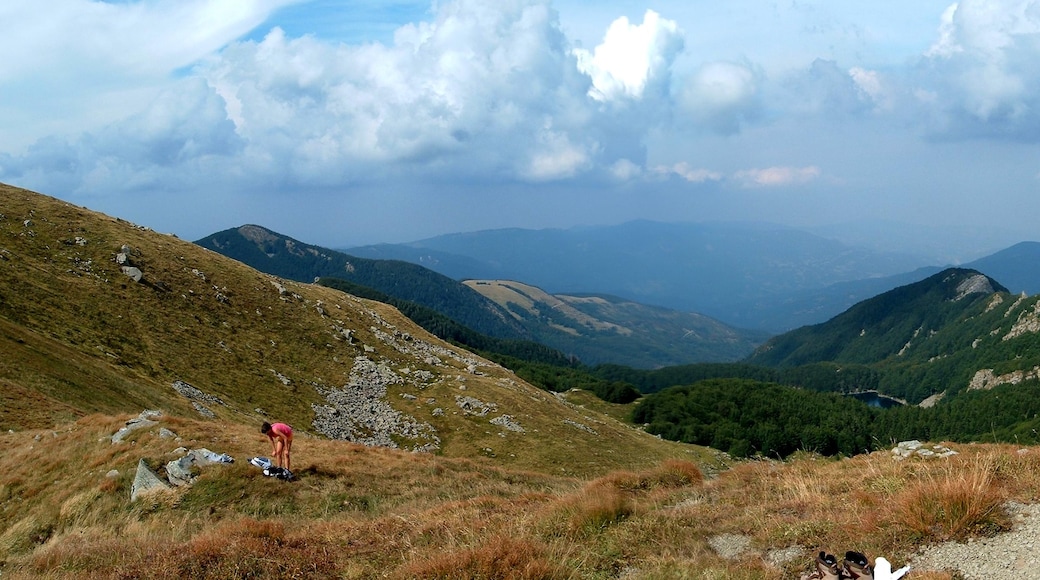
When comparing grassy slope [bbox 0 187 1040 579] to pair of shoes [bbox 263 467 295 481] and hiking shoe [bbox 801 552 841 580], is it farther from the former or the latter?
hiking shoe [bbox 801 552 841 580]

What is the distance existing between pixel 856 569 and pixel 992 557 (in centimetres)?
323

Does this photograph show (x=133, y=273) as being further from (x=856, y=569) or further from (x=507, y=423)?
(x=856, y=569)

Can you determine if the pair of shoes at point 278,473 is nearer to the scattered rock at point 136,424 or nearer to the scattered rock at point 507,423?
the scattered rock at point 136,424

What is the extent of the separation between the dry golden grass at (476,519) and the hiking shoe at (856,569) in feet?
5.27

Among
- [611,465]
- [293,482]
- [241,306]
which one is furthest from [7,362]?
[611,465]

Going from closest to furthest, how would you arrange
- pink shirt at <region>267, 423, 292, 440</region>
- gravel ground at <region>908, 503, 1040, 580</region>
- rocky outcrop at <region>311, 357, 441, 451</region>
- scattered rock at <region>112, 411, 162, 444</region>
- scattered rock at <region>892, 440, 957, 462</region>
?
gravel ground at <region>908, 503, 1040, 580</region> → scattered rock at <region>892, 440, 957, 462</region> → pink shirt at <region>267, 423, 292, 440</region> → scattered rock at <region>112, 411, 162, 444</region> → rocky outcrop at <region>311, 357, 441, 451</region>

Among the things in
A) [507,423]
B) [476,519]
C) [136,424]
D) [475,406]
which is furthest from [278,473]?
[475,406]

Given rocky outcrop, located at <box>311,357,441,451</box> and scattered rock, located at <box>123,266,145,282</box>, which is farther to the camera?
A: scattered rock, located at <box>123,266,145,282</box>

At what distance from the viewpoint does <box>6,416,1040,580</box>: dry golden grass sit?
344 inches

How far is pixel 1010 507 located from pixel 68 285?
218 feet

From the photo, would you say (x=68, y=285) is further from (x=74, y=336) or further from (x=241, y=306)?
(x=241, y=306)

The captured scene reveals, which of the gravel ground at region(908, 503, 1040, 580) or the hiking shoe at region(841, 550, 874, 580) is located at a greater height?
the hiking shoe at region(841, 550, 874, 580)

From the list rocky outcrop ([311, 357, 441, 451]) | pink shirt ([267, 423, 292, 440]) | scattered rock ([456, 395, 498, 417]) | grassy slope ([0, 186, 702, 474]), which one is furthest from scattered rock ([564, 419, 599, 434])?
pink shirt ([267, 423, 292, 440])

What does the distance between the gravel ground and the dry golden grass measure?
0.25m
